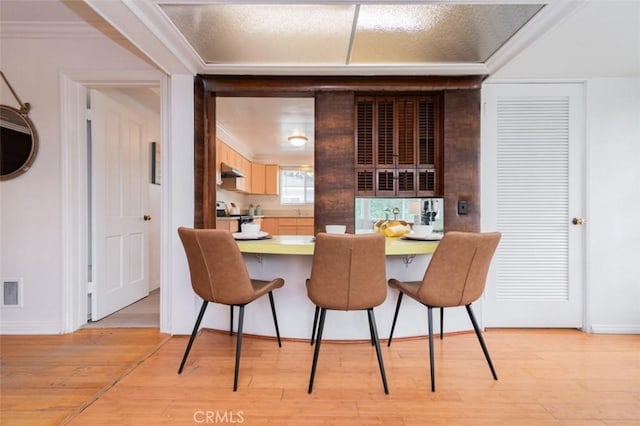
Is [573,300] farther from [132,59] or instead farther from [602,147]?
[132,59]

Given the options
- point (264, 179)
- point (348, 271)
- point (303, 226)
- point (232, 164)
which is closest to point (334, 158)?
point (348, 271)

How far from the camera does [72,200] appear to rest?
257 centimetres

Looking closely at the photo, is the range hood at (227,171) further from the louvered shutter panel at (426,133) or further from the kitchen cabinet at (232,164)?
the louvered shutter panel at (426,133)

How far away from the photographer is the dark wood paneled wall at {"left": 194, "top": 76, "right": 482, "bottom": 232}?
8.51 feet

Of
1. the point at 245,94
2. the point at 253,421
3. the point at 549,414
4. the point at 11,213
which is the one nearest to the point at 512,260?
the point at 549,414

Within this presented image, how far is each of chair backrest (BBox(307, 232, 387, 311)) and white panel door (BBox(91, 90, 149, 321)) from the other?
7.50 feet

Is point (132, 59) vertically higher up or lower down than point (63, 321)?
higher up

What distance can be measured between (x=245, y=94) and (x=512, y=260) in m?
2.77

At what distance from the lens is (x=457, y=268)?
173 cm

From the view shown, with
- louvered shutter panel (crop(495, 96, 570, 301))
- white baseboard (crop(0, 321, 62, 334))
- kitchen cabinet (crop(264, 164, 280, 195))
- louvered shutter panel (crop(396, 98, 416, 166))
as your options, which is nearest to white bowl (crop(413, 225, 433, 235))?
louvered shutter panel (crop(396, 98, 416, 166))

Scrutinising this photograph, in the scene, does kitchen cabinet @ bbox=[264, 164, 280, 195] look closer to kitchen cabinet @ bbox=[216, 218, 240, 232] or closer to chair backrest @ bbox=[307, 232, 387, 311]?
kitchen cabinet @ bbox=[216, 218, 240, 232]

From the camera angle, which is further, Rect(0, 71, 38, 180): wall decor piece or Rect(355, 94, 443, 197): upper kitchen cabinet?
Rect(355, 94, 443, 197): upper kitchen cabinet

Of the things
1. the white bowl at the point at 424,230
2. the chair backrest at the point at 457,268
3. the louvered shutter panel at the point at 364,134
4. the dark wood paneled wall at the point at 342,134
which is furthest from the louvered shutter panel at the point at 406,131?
the chair backrest at the point at 457,268

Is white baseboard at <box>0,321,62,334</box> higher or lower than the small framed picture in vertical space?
lower
